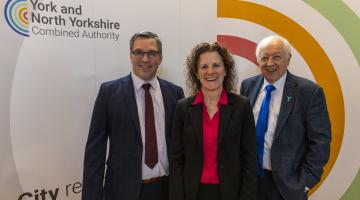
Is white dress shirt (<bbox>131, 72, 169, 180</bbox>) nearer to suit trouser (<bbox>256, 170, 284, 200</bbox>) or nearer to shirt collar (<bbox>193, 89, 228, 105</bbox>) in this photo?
shirt collar (<bbox>193, 89, 228, 105</bbox>)

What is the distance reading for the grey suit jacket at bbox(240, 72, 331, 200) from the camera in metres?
2.30

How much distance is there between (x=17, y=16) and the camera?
2.24 metres

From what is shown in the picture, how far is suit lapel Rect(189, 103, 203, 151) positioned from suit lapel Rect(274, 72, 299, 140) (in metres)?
0.66

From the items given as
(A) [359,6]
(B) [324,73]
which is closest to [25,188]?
(B) [324,73]

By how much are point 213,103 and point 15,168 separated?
1.45m

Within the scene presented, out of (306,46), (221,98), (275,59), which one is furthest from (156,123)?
(306,46)

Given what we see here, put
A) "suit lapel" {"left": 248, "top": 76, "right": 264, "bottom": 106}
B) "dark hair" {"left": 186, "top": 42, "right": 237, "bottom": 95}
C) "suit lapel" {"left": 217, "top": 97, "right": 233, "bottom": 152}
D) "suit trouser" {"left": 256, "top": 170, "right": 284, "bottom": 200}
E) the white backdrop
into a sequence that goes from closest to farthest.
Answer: "suit lapel" {"left": 217, "top": 97, "right": 233, "bottom": 152} < "dark hair" {"left": 186, "top": 42, "right": 237, "bottom": 95} < the white backdrop < "suit trouser" {"left": 256, "top": 170, "right": 284, "bottom": 200} < "suit lapel" {"left": 248, "top": 76, "right": 264, "bottom": 106}

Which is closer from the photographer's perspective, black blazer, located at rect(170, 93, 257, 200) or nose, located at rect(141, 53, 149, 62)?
black blazer, located at rect(170, 93, 257, 200)

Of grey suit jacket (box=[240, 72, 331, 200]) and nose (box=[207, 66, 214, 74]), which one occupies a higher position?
nose (box=[207, 66, 214, 74])

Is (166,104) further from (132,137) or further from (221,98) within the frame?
(221,98)

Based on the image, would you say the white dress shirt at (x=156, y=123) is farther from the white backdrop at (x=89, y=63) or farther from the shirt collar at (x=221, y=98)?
the white backdrop at (x=89, y=63)

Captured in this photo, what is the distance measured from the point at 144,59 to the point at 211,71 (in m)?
0.50

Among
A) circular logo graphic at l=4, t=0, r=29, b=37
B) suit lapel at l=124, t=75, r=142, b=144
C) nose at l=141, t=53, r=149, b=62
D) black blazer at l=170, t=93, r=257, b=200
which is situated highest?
circular logo graphic at l=4, t=0, r=29, b=37

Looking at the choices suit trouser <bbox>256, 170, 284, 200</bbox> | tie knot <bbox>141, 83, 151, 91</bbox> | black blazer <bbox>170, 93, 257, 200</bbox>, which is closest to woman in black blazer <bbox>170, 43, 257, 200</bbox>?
black blazer <bbox>170, 93, 257, 200</bbox>
